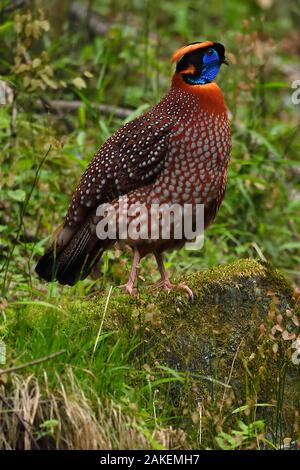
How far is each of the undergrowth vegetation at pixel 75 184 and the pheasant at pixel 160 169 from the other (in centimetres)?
19

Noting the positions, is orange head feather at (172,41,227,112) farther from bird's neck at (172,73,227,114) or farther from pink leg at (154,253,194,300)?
pink leg at (154,253,194,300)

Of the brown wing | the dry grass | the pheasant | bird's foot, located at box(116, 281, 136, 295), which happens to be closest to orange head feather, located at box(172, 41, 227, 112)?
the pheasant

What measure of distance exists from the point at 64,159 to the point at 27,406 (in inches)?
125

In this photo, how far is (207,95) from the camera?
16.7 ft

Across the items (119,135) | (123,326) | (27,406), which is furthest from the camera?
(119,135)

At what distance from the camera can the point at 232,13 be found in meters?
11.5

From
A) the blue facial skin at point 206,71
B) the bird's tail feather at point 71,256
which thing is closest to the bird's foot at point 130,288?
the bird's tail feather at point 71,256

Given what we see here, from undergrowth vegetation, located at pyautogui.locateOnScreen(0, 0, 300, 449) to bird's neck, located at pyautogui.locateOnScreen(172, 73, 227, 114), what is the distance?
0.72m

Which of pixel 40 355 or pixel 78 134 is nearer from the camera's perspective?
pixel 40 355

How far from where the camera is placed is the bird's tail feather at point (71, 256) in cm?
515

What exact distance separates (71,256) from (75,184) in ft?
3.93

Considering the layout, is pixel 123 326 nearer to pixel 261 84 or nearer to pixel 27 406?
pixel 27 406
